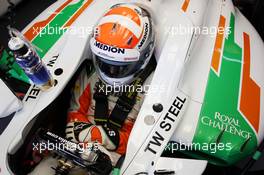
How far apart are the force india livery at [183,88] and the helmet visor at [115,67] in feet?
0.28

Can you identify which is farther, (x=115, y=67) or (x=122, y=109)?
(x=122, y=109)

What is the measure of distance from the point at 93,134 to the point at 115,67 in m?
0.32

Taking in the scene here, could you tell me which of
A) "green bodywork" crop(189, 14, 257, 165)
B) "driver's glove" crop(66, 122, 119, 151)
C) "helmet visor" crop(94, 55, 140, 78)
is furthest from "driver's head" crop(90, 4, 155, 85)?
"green bodywork" crop(189, 14, 257, 165)

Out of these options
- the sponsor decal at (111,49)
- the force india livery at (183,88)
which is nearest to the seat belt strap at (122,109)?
the force india livery at (183,88)

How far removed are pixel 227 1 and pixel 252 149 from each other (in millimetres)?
938

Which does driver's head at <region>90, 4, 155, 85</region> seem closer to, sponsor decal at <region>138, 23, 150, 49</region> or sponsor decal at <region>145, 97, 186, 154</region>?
sponsor decal at <region>138, 23, 150, 49</region>

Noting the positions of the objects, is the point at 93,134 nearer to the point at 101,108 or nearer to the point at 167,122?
the point at 101,108

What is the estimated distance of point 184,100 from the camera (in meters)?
1.46

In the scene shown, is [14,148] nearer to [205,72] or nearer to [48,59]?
[48,59]

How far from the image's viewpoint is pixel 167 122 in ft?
4.46

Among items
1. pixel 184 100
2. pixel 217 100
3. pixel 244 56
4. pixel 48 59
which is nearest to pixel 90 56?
A: pixel 48 59

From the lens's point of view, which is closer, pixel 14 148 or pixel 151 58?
pixel 14 148

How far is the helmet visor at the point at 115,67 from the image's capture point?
1365 millimetres

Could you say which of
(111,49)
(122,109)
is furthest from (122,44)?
(122,109)
